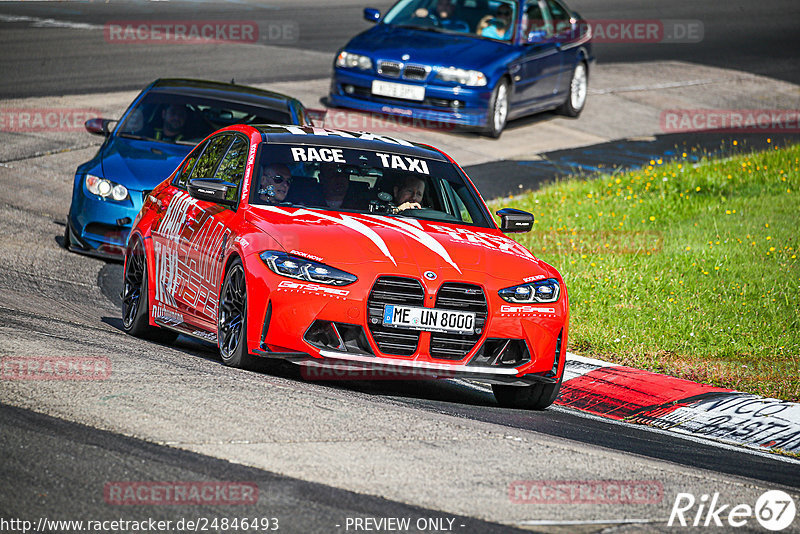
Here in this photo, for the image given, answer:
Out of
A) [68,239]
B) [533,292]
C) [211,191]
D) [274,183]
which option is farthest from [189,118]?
[533,292]

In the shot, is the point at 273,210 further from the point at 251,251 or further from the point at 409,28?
the point at 409,28

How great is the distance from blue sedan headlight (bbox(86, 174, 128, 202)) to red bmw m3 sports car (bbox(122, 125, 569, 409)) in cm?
276

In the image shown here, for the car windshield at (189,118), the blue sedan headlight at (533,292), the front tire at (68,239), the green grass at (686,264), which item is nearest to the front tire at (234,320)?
the blue sedan headlight at (533,292)

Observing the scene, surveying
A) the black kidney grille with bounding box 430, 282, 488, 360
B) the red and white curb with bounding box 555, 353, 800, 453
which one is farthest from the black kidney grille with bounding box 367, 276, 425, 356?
the red and white curb with bounding box 555, 353, 800, 453

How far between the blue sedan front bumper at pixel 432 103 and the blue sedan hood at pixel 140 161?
6223 millimetres

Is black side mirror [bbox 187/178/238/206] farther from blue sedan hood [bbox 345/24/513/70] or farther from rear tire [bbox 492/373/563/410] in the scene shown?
blue sedan hood [bbox 345/24/513/70]

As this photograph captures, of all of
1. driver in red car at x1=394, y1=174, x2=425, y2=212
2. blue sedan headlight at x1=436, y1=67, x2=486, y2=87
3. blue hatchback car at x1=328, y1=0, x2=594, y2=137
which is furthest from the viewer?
blue hatchback car at x1=328, y1=0, x2=594, y2=137

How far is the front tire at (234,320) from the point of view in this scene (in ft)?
24.6

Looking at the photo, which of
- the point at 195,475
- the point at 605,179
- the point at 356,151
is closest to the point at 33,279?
the point at 356,151

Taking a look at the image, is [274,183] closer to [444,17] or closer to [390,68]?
[390,68]

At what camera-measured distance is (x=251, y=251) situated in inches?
296

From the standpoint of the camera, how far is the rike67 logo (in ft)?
17.9

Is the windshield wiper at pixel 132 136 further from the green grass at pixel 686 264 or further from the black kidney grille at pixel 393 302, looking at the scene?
the black kidney grille at pixel 393 302

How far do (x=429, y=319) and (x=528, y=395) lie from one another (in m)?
1.12
